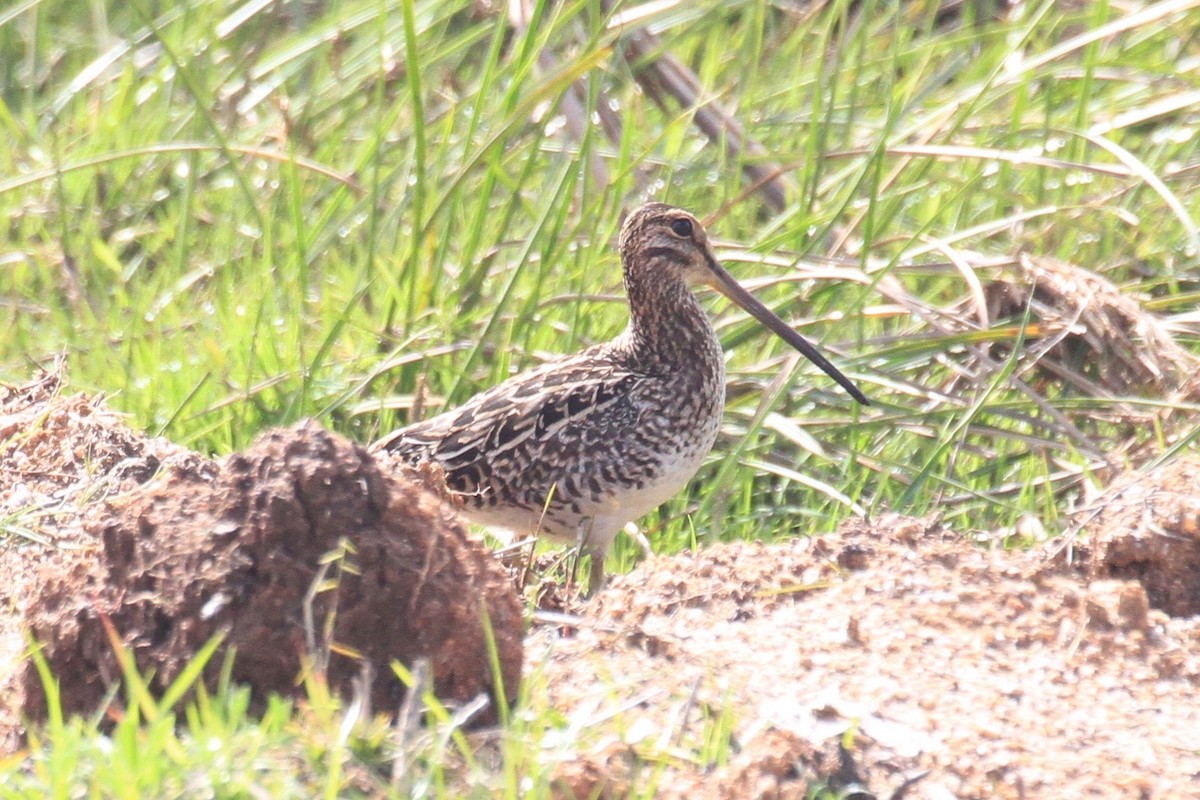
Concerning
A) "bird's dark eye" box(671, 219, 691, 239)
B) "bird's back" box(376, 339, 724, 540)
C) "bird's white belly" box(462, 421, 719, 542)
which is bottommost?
"bird's white belly" box(462, 421, 719, 542)

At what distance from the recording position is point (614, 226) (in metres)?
5.88

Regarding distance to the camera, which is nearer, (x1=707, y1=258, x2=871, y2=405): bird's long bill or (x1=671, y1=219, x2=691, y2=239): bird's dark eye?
(x1=707, y1=258, x2=871, y2=405): bird's long bill

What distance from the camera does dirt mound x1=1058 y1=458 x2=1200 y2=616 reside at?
160 inches

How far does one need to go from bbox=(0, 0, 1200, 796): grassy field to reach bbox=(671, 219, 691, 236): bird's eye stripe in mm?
240

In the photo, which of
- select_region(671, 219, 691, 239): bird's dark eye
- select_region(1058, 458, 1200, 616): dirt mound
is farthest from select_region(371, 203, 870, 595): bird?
select_region(1058, 458, 1200, 616): dirt mound

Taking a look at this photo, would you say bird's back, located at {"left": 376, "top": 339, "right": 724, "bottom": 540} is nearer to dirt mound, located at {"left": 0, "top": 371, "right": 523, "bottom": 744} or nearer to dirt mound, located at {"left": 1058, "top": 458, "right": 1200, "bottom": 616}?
dirt mound, located at {"left": 1058, "top": 458, "right": 1200, "bottom": 616}

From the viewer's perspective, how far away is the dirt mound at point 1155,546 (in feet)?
13.3

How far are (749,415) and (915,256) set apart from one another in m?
0.87

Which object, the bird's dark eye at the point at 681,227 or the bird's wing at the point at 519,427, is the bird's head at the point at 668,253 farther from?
the bird's wing at the point at 519,427

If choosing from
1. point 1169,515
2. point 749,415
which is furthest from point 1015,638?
point 749,415

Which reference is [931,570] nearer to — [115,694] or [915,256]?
[115,694]

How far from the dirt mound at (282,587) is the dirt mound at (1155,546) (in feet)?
5.02

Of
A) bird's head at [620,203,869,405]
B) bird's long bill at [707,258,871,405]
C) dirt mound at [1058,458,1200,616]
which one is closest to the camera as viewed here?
dirt mound at [1058,458,1200,616]

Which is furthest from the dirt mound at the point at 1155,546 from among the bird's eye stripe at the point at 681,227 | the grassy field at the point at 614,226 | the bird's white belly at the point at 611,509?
the bird's eye stripe at the point at 681,227
